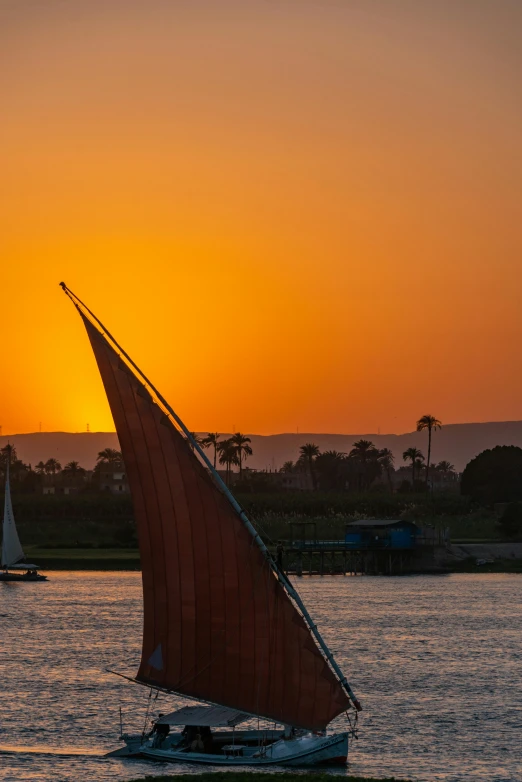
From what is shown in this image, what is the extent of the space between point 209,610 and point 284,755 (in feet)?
16.6

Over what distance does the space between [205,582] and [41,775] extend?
894 centimetres

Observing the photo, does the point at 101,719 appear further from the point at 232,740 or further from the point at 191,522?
the point at 191,522

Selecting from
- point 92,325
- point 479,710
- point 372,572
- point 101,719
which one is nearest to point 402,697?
point 479,710

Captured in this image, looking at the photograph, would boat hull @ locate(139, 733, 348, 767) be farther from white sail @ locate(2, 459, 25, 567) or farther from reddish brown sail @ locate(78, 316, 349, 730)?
white sail @ locate(2, 459, 25, 567)

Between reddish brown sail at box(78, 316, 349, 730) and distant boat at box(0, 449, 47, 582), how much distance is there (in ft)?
342

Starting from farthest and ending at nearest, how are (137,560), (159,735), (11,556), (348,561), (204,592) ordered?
(348,561) < (137,560) < (11,556) < (159,735) < (204,592)

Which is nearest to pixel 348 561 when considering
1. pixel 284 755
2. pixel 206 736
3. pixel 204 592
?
pixel 206 736

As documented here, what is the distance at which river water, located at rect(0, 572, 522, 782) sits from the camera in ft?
158

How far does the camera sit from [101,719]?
57.1 meters

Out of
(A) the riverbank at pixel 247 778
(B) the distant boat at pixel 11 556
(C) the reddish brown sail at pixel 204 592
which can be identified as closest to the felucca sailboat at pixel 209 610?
(C) the reddish brown sail at pixel 204 592

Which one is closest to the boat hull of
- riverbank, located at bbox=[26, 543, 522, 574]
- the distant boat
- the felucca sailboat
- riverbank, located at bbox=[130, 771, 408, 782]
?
the felucca sailboat

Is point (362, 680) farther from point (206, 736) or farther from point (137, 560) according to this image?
point (137, 560)

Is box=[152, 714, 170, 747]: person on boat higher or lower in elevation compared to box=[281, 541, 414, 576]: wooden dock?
lower

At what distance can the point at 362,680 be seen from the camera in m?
69.9
